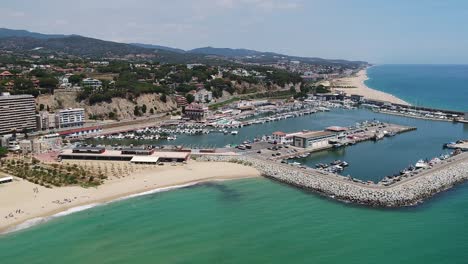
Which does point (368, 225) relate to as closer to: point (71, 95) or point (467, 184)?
point (467, 184)

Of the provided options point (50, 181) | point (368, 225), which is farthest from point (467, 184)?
point (50, 181)

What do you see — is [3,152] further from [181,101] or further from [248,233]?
[181,101]

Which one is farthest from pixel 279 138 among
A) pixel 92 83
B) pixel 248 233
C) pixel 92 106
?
pixel 92 83

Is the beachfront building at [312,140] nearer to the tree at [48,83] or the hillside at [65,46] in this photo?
the tree at [48,83]

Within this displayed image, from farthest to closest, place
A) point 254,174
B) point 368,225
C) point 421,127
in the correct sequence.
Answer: point 421,127 → point 254,174 → point 368,225

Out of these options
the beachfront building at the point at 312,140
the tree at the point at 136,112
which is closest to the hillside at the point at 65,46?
the tree at the point at 136,112
